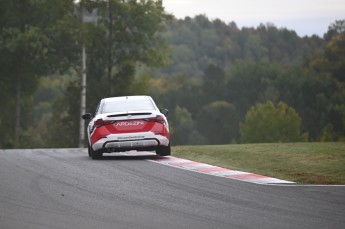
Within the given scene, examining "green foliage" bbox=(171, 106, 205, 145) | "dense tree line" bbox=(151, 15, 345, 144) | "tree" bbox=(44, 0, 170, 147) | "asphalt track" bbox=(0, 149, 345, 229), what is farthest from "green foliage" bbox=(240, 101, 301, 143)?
"asphalt track" bbox=(0, 149, 345, 229)

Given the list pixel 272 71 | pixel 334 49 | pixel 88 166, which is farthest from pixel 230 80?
pixel 88 166

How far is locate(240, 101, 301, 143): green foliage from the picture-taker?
387ft

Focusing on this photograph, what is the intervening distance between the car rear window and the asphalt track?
374 centimetres

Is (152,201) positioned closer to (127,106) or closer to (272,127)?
(127,106)

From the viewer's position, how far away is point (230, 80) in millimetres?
153125

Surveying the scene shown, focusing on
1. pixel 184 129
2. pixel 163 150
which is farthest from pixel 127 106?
pixel 184 129

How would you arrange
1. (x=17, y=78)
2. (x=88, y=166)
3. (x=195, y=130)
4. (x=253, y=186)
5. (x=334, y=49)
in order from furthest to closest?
(x=195, y=130) → (x=334, y=49) → (x=17, y=78) → (x=88, y=166) → (x=253, y=186)

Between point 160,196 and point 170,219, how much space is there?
7.32ft

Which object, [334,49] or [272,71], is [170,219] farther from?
[272,71]

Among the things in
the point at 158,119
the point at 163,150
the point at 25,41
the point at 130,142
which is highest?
the point at 25,41

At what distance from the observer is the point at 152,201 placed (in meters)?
11.6

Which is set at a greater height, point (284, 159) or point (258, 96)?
point (284, 159)

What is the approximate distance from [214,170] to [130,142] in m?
3.21

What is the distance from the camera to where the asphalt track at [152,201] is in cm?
973
